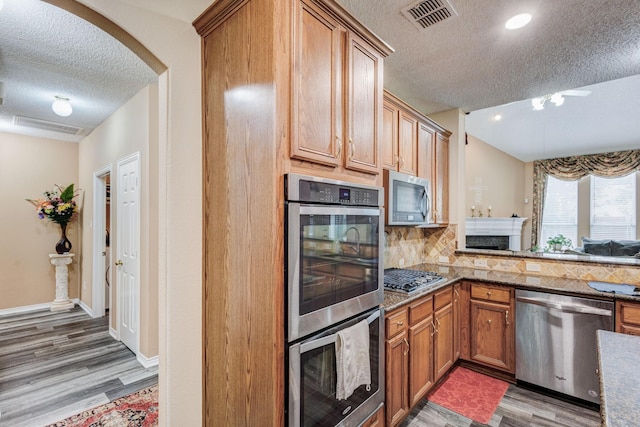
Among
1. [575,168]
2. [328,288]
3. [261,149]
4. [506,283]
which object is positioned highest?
[575,168]

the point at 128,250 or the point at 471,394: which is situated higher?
the point at 128,250

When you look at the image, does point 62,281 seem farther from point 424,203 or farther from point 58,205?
point 424,203

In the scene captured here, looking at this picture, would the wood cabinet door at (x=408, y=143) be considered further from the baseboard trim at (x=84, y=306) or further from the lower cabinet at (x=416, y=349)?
the baseboard trim at (x=84, y=306)

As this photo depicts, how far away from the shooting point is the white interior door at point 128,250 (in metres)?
3.28

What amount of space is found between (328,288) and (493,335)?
7.43 feet

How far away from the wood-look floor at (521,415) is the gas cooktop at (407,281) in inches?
38.1

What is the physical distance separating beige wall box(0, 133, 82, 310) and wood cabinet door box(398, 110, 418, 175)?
17.7 feet

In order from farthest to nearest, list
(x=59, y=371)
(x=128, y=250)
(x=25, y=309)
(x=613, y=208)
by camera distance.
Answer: (x=613, y=208) → (x=25, y=309) → (x=128, y=250) → (x=59, y=371)

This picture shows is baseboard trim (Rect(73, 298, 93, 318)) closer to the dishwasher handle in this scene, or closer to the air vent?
the air vent

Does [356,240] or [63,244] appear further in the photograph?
[63,244]

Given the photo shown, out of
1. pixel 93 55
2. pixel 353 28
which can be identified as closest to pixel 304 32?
pixel 353 28

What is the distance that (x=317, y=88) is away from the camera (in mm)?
1473

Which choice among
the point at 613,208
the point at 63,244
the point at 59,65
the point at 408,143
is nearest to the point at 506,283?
the point at 408,143

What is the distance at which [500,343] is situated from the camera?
2824 millimetres
